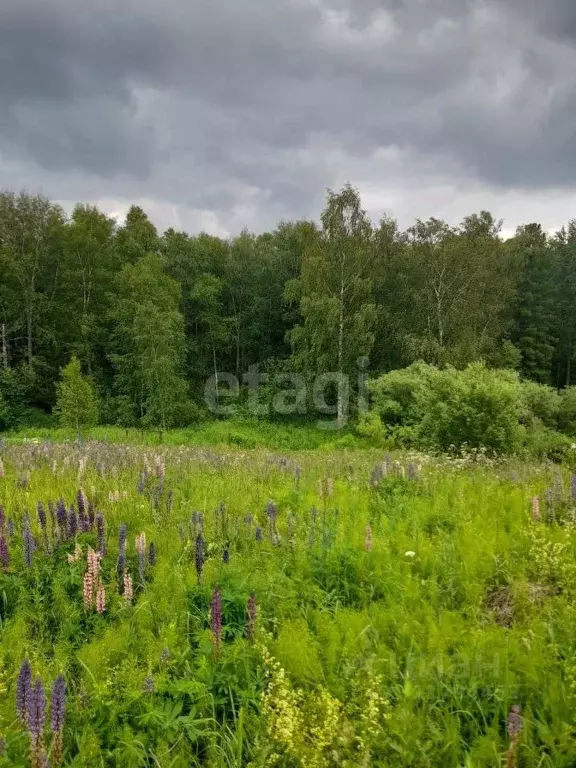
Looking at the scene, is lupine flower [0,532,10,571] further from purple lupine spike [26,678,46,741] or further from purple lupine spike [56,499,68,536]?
purple lupine spike [26,678,46,741]

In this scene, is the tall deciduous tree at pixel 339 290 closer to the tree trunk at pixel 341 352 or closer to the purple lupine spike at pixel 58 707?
the tree trunk at pixel 341 352

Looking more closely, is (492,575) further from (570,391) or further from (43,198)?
(43,198)

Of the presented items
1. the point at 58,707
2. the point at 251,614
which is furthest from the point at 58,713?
the point at 251,614

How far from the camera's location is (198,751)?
279 centimetres

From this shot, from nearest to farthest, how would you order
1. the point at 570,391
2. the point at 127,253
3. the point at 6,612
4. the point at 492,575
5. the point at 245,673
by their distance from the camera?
the point at 245,673, the point at 6,612, the point at 492,575, the point at 570,391, the point at 127,253

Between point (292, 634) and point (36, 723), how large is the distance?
5.56 feet

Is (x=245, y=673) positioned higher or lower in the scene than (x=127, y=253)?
lower

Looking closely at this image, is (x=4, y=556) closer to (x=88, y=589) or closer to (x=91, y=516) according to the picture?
(x=88, y=589)

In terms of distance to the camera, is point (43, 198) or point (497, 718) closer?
point (497, 718)

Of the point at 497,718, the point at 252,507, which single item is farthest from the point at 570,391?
the point at 497,718

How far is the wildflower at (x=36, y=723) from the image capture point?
89.4 inches

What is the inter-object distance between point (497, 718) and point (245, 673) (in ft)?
4.84

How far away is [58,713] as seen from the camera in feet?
7.78

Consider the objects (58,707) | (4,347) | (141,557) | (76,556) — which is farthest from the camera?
(4,347)
